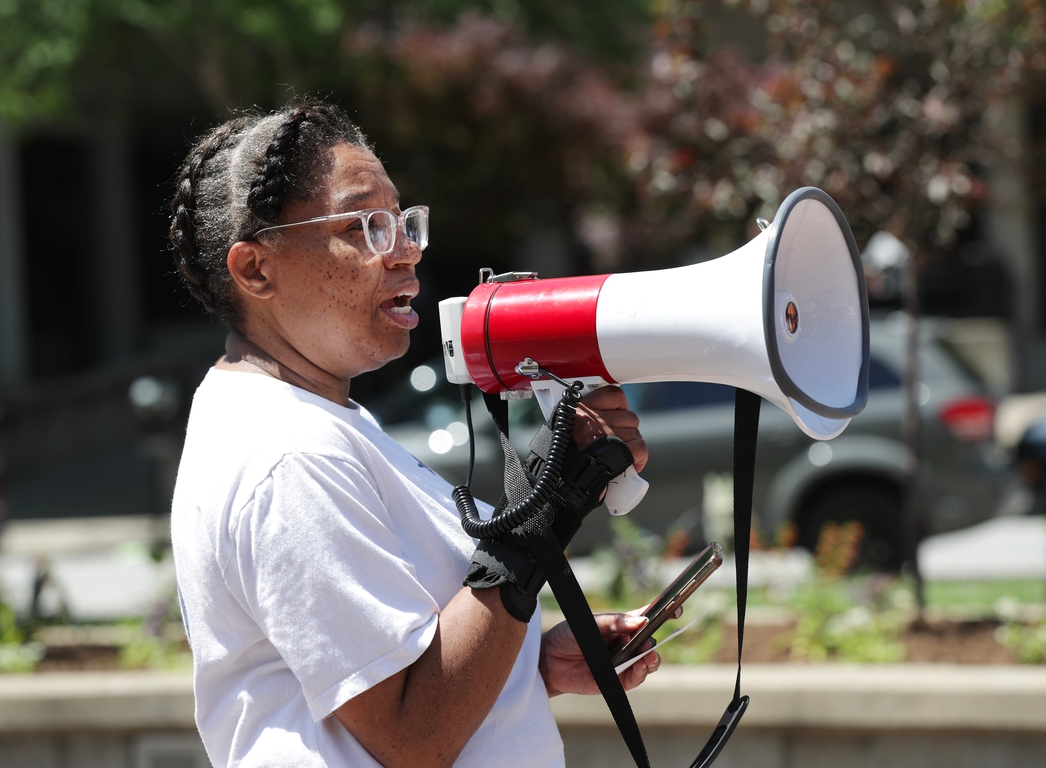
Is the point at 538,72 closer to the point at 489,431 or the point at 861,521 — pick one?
the point at 489,431

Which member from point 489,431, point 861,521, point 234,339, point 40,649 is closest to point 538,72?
point 489,431

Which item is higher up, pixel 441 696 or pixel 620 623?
pixel 441 696

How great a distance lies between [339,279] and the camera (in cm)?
170

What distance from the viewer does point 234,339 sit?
1.79 metres

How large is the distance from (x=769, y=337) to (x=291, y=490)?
2.16 ft

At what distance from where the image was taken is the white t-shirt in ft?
4.80

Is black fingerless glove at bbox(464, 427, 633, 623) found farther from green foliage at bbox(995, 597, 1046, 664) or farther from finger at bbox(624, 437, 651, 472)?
green foliage at bbox(995, 597, 1046, 664)

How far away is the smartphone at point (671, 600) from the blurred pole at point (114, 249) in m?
19.7

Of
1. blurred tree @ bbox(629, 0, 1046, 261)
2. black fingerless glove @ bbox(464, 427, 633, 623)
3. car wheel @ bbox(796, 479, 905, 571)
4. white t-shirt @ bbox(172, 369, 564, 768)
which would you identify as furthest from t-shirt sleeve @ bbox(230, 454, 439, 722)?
car wheel @ bbox(796, 479, 905, 571)

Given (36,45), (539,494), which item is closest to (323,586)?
(539,494)

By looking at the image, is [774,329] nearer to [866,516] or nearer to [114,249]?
[866,516]

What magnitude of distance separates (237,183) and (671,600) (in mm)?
912

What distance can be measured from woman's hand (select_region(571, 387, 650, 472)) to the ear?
0.49 m

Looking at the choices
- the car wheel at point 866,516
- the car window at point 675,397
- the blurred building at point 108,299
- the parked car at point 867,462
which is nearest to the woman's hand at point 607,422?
the parked car at point 867,462
